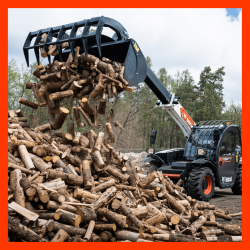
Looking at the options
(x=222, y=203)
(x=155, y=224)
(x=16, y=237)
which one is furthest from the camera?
(x=222, y=203)

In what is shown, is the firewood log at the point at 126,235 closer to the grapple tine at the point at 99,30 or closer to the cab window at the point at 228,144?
Answer: the grapple tine at the point at 99,30

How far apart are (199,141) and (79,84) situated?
4.60 meters

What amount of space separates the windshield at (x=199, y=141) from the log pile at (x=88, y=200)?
2.34 metres

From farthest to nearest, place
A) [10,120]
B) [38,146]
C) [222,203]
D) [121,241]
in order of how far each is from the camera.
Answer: [222,203] → [10,120] → [38,146] → [121,241]

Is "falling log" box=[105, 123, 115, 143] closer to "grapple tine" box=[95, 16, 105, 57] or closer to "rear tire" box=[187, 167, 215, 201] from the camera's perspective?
"grapple tine" box=[95, 16, 105, 57]

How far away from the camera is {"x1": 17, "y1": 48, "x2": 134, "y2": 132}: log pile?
6.82 metres

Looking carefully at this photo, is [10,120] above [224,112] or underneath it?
underneath

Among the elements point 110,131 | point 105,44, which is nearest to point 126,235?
point 110,131

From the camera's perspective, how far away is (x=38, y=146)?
6051mm

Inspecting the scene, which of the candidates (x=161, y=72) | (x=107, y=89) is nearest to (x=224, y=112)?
(x=161, y=72)

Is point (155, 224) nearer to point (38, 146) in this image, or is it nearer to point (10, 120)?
point (38, 146)

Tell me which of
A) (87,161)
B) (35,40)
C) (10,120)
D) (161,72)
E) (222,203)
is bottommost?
(222,203)

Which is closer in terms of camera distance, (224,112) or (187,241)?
(187,241)

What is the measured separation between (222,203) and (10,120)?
6536mm
